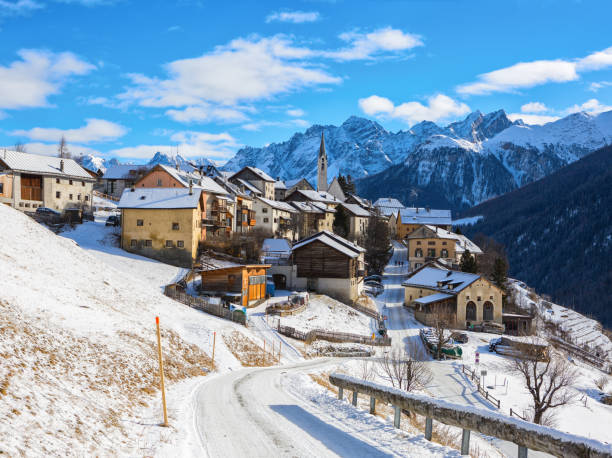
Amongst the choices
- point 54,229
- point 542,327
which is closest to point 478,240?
point 542,327

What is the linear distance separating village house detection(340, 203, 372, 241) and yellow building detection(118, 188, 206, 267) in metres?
56.1

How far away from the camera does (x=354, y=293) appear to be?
63.9 m

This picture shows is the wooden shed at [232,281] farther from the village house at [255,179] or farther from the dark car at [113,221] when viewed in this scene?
the village house at [255,179]

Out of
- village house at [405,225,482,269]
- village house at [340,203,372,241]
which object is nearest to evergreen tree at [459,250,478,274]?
village house at [405,225,482,269]

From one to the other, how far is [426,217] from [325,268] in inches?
3319

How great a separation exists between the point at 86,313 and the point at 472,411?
18.9m

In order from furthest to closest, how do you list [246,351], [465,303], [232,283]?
1. [465,303]
2. [232,283]
3. [246,351]

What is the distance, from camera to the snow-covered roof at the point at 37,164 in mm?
63750

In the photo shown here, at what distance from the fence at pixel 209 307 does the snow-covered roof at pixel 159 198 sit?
17807 millimetres

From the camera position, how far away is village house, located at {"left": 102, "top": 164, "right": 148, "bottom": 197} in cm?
9819

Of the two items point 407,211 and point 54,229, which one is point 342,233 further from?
point 54,229

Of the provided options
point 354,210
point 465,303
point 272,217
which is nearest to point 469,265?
point 465,303

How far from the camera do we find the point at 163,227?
57.9m

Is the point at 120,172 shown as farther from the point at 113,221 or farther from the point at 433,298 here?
the point at 433,298
